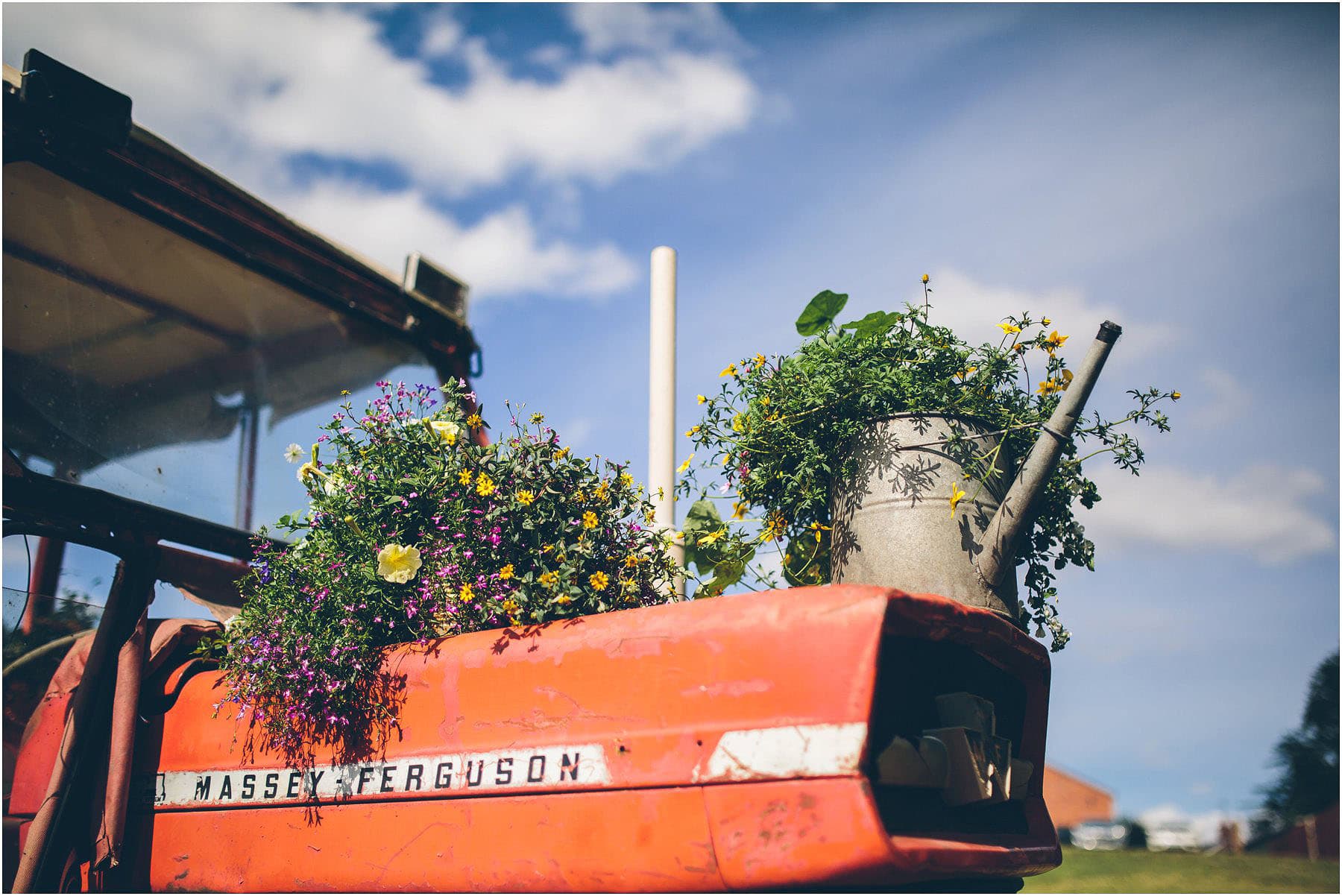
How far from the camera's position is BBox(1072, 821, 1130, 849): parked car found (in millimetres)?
23625

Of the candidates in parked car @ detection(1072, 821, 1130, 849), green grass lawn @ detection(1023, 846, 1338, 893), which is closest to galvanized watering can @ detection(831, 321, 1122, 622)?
green grass lawn @ detection(1023, 846, 1338, 893)

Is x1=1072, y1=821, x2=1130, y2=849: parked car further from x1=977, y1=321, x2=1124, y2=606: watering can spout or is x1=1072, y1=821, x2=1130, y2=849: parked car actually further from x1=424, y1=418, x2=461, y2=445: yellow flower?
x1=424, y1=418, x2=461, y2=445: yellow flower

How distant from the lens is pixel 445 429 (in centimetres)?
264

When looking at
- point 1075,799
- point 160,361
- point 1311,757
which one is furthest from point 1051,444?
point 1311,757

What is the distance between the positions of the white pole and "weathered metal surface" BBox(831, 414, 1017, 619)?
0.74 m

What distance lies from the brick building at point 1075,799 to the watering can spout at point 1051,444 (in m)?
42.7

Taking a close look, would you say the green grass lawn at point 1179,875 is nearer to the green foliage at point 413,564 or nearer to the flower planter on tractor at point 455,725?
the flower planter on tractor at point 455,725

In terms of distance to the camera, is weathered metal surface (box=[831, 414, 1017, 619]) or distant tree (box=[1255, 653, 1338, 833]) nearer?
weathered metal surface (box=[831, 414, 1017, 619])

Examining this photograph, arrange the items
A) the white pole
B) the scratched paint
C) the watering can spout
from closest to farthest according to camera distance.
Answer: the scratched paint
the watering can spout
the white pole

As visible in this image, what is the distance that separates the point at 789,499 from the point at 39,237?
280cm

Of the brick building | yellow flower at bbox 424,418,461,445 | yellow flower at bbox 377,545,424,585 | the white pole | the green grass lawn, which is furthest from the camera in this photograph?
the brick building

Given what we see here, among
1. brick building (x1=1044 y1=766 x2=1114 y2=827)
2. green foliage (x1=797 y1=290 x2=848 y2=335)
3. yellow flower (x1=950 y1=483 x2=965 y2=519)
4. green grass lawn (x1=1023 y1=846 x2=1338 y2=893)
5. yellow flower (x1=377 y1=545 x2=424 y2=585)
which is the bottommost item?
brick building (x1=1044 y1=766 x2=1114 y2=827)

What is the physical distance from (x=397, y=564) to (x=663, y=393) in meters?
1.26

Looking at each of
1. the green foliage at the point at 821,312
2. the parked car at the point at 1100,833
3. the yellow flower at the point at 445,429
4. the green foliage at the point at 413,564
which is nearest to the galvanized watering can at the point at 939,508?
the green foliage at the point at 821,312
